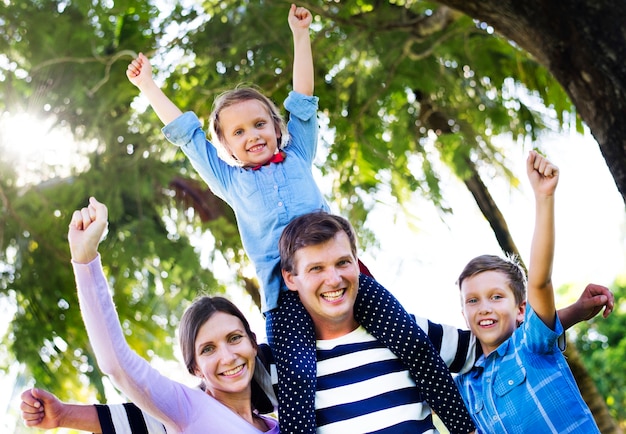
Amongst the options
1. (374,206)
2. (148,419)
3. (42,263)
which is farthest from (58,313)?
(148,419)

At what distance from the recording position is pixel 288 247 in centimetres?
235

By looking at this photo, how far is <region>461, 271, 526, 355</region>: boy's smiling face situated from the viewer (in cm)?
249

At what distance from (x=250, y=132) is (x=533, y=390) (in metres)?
1.05

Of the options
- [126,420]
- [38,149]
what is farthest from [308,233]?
[38,149]

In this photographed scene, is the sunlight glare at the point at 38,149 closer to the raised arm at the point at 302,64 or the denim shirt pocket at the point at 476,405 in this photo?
the raised arm at the point at 302,64

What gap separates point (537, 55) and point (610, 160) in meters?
0.44

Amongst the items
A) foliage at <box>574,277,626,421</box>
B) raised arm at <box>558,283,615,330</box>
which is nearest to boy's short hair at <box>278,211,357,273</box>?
raised arm at <box>558,283,615,330</box>

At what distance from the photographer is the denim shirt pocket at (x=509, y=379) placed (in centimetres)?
235

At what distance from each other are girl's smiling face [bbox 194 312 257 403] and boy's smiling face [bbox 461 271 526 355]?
65 centimetres

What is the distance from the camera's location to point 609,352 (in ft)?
40.1

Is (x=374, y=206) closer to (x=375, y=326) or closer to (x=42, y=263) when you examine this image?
(x=42, y=263)

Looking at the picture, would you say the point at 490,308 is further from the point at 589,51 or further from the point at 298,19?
the point at 298,19

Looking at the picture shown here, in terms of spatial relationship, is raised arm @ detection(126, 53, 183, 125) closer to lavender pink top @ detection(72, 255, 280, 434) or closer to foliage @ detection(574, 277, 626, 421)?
lavender pink top @ detection(72, 255, 280, 434)

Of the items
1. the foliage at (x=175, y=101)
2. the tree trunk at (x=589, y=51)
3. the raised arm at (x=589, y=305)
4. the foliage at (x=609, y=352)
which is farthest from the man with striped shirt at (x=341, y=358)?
the foliage at (x=609, y=352)
